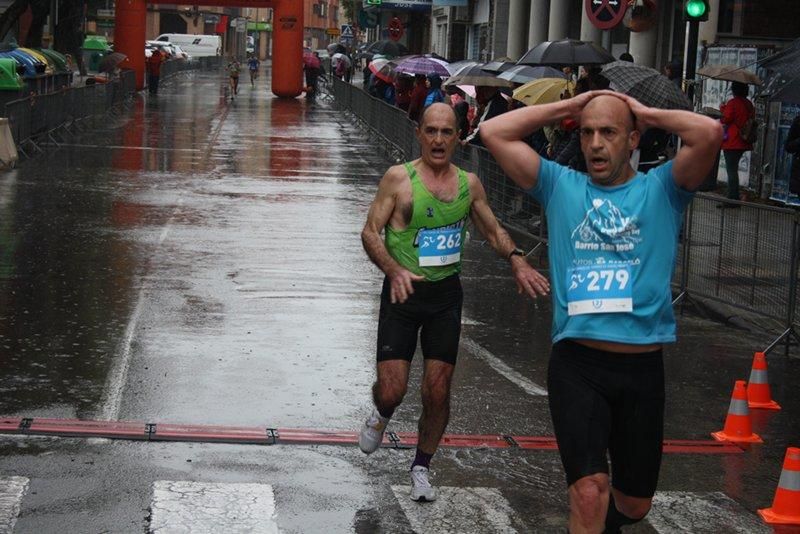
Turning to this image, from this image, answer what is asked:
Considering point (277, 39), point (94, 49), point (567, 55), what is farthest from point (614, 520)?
point (94, 49)

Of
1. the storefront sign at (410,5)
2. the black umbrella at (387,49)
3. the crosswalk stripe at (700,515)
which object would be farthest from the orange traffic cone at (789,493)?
the storefront sign at (410,5)

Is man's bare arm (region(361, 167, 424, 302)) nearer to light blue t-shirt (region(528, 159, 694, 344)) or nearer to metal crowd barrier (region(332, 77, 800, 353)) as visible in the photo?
light blue t-shirt (region(528, 159, 694, 344))

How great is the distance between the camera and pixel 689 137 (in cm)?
534

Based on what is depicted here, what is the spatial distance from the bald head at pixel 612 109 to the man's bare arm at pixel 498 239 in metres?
0.92

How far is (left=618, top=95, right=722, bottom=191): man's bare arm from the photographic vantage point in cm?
532

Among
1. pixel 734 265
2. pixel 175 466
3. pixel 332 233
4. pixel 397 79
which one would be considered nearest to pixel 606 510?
pixel 175 466

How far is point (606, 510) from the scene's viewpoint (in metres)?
5.32

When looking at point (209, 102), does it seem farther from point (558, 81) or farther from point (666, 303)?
point (666, 303)

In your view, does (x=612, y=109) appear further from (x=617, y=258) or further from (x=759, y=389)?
(x=759, y=389)

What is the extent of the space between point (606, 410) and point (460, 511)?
5.67 feet

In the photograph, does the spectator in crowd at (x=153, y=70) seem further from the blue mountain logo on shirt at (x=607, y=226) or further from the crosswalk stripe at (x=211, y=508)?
the blue mountain logo on shirt at (x=607, y=226)

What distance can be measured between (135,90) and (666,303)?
48.9 m

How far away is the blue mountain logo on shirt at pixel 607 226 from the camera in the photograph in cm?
533

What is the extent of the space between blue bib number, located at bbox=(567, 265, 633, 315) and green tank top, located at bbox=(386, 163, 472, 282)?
1.80m
